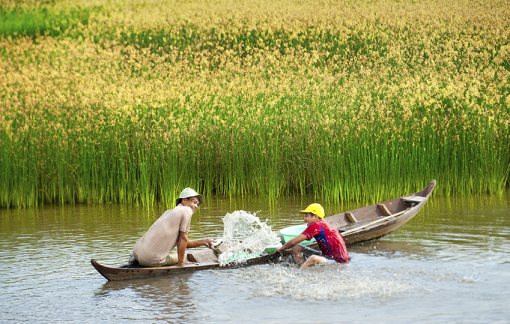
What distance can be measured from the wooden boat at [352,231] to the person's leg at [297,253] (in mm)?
167

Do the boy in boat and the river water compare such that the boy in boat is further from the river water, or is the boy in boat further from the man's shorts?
the river water

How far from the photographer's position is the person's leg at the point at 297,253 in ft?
30.3

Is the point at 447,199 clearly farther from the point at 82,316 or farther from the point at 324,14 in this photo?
the point at 324,14

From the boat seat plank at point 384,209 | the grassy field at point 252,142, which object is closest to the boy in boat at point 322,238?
the boat seat plank at point 384,209

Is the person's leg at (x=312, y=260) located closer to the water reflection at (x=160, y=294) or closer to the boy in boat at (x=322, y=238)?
the boy in boat at (x=322, y=238)

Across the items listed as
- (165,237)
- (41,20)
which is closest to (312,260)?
(165,237)

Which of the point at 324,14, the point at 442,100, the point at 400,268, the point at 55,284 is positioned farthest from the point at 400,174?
the point at 324,14

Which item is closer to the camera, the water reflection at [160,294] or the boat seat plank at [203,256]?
the water reflection at [160,294]

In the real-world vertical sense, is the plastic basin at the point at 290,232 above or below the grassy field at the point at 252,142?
below

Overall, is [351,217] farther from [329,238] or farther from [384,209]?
[329,238]

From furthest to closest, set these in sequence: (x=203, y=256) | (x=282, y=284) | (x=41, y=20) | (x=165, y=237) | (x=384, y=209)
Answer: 1. (x=41, y=20)
2. (x=384, y=209)
3. (x=203, y=256)
4. (x=165, y=237)
5. (x=282, y=284)

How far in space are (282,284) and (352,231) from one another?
242 centimetres

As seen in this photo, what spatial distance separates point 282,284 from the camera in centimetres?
823

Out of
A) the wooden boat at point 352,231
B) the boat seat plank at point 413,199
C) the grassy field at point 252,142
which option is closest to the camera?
the wooden boat at point 352,231
